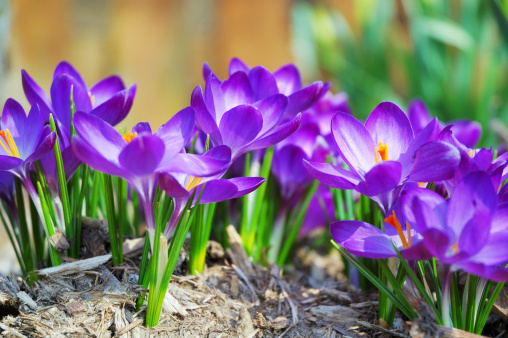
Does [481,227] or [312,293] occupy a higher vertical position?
[481,227]

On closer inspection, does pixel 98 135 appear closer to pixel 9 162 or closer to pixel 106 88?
pixel 9 162

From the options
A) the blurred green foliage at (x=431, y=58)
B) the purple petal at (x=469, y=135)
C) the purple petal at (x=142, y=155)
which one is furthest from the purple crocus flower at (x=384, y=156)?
the blurred green foliage at (x=431, y=58)

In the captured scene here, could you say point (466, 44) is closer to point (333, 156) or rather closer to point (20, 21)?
point (333, 156)

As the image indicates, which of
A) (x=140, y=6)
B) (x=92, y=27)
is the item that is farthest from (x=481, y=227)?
(x=140, y=6)

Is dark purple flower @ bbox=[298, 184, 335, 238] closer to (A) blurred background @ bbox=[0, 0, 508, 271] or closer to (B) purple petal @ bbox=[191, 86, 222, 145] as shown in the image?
(B) purple petal @ bbox=[191, 86, 222, 145]

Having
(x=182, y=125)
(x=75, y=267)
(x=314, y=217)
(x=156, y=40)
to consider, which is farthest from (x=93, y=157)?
(x=156, y=40)
